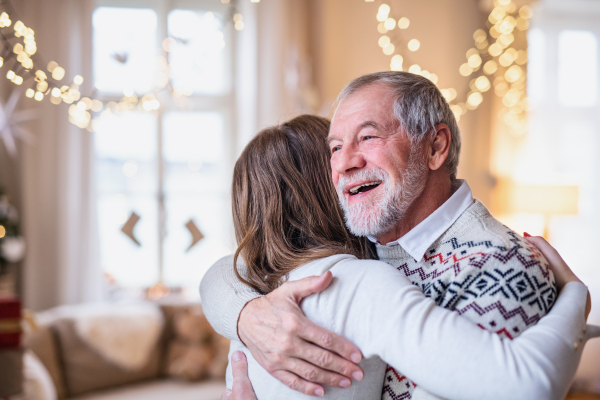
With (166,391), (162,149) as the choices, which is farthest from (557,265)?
(162,149)

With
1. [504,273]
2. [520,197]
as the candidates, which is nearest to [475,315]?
[504,273]

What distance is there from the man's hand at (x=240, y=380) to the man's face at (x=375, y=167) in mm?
392

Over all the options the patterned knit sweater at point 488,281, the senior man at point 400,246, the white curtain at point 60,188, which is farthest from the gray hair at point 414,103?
the white curtain at point 60,188

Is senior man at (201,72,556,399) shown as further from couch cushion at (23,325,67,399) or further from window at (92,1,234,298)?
window at (92,1,234,298)

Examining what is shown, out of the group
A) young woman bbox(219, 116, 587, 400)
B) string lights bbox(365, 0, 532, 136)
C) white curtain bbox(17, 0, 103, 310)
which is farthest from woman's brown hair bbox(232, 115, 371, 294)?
string lights bbox(365, 0, 532, 136)

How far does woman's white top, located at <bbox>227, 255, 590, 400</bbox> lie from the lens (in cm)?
78

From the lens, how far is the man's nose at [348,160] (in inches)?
46.8

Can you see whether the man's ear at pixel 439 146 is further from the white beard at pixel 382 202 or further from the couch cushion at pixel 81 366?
the couch cushion at pixel 81 366

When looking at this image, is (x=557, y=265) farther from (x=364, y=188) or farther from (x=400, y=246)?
(x=364, y=188)

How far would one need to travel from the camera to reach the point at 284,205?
3.99 ft

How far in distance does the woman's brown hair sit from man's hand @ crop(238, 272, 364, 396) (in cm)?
14

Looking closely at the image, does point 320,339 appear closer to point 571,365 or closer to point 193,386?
point 571,365

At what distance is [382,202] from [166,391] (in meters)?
2.39

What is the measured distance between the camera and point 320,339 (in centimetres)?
91
